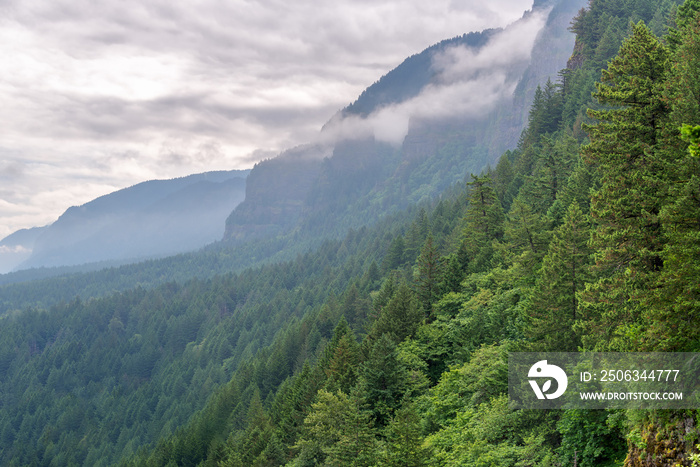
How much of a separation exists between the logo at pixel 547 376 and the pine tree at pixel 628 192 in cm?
184

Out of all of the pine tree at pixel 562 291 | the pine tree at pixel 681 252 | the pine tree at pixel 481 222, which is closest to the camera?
the pine tree at pixel 681 252


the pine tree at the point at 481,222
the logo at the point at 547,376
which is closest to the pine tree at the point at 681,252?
the logo at the point at 547,376

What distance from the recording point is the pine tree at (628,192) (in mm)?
15070

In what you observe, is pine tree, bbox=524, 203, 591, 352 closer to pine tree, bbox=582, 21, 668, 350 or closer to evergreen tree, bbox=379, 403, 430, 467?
pine tree, bbox=582, 21, 668, 350

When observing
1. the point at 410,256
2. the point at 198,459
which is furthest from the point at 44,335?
the point at 410,256

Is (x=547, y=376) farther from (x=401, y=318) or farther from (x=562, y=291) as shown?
(x=401, y=318)

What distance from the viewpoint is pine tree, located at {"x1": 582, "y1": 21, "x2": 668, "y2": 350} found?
1507cm

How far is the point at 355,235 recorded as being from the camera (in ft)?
636

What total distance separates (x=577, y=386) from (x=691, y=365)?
444cm

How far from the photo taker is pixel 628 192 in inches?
623

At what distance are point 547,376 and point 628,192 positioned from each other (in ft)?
25.4

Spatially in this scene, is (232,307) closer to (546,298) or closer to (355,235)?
(355,235)

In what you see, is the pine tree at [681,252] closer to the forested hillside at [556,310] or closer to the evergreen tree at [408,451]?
the forested hillside at [556,310]

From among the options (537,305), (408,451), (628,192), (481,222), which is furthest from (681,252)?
(481,222)
